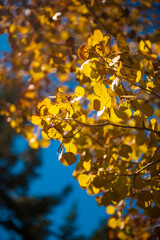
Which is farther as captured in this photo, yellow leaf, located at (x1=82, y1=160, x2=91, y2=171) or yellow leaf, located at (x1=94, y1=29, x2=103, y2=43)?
yellow leaf, located at (x1=82, y1=160, x2=91, y2=171)

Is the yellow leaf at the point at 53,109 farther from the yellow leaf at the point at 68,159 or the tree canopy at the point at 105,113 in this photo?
the yellow leaf at the point at 68,159

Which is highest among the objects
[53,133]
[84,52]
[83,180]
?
[84,52]

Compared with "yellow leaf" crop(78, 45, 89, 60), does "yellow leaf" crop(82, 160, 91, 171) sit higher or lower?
lower

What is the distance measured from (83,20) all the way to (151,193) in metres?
1.35

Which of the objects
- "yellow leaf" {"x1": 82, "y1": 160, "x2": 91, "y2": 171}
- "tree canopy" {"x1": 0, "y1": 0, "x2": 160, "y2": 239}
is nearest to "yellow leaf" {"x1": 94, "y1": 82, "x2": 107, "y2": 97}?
"tree canopy" {"x1": 0, "y1": 0, "x2": 160, "y2": 239}

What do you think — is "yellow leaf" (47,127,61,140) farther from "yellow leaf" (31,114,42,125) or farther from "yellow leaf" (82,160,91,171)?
"yellow leaf" (82,160,91,171)

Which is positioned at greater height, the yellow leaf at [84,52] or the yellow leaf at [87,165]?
the yellow leaf at [84,52]

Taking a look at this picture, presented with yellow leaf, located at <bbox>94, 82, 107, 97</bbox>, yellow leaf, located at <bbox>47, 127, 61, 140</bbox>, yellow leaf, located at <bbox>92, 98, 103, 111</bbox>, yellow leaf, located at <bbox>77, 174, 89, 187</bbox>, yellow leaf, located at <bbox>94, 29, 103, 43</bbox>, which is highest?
yellow leaf, located at <bbox>94, 29, 103, 43</bbox>

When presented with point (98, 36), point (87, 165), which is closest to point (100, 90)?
point (98, 36)

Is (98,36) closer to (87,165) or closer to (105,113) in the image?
(105,113)

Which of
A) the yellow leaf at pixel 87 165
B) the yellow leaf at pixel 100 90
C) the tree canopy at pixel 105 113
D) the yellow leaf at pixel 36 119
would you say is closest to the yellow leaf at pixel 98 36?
the tree canopy at pixel 105 113

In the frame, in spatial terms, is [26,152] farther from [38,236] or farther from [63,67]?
[63,67]

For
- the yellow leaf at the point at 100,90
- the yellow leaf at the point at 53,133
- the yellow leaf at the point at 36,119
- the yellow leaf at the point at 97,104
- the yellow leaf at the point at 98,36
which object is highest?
A: the yellow leaf at the point at 98,36

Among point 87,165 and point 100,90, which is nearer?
point 100,90
